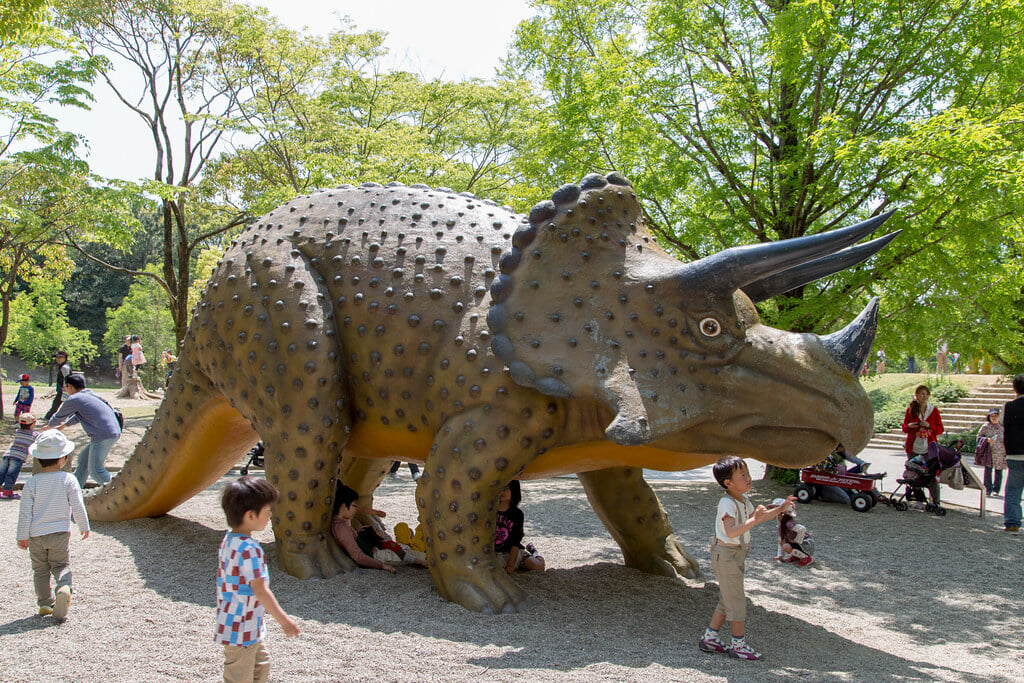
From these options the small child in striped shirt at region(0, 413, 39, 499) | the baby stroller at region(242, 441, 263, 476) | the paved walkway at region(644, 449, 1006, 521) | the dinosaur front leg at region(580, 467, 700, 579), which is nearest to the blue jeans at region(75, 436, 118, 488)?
the small child in striped shirt at region(0, 413, 39, 499)

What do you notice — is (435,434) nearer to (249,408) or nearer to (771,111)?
(249,408)

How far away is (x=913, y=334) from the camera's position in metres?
9.70

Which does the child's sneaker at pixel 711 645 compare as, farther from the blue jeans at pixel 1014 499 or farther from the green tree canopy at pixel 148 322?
the green tree canopy at pixel 148 322

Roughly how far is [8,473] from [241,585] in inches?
255

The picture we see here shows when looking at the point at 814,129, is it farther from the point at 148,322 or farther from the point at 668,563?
the point at 148,322

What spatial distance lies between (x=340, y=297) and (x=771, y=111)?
6.76m

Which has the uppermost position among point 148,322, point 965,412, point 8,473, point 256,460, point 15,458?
point 148,322

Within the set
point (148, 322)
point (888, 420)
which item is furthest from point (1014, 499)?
point (148, 322)

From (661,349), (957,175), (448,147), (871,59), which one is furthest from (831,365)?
(448,147)

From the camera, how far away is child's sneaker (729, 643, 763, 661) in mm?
3896

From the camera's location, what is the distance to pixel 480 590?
437 cm

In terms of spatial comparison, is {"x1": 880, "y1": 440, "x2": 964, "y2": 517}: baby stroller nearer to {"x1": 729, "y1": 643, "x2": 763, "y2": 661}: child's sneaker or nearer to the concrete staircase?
{"x1": 729, "y1": 643, "x2": 763, "y2": 661}: child's sneaker

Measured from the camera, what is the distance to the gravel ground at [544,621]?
3.65m

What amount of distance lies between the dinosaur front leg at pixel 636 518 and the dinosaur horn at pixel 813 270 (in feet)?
5.32
